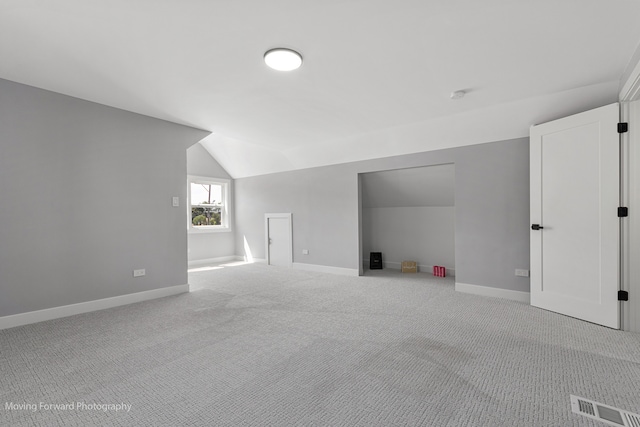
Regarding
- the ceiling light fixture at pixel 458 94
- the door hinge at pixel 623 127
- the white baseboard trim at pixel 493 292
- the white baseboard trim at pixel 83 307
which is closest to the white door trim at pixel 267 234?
the white baseboard trim at pixel 83 307

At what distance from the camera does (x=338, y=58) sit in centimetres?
265

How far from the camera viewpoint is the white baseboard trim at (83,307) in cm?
312

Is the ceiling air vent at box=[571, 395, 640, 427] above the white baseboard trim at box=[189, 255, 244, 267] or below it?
above

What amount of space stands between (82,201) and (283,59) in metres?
2.98

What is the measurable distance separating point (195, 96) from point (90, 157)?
5.07 ft

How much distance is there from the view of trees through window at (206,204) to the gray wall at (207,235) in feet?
0.99

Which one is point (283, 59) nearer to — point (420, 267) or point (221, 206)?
point (420, 267)

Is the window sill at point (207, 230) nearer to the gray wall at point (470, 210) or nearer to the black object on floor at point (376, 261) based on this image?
the gray wall at point (470, 210)

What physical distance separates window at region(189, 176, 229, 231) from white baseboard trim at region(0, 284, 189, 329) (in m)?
3.02

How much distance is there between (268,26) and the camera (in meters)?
2.20

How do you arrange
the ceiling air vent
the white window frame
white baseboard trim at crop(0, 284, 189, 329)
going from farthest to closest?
the white window frame → white baseboard trim at crop(0, 284, 189, 329) → the ceiling air vent

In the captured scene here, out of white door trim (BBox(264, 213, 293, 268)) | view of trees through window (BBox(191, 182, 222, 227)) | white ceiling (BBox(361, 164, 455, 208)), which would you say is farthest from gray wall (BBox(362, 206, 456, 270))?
view of trees through window (BBox(191, 182, 222, 227))

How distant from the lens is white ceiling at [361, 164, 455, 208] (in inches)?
208

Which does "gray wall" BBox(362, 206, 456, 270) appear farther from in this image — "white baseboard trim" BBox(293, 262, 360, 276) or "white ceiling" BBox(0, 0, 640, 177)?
"white ceiling" BBox(0, 0, 640, 177)
